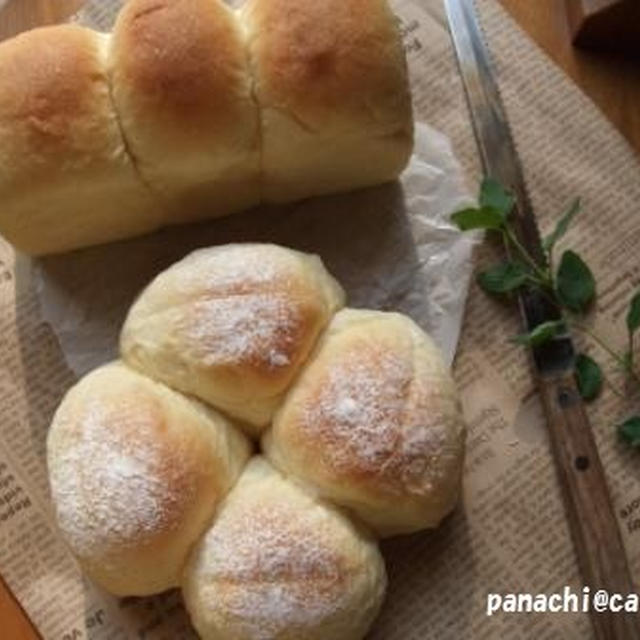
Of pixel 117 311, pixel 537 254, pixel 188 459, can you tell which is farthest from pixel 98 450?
pixel 537 254

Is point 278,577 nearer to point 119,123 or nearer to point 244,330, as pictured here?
point 244,330

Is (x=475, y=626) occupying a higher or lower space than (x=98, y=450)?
lower

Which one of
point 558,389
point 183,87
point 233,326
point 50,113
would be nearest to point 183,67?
point 183,87

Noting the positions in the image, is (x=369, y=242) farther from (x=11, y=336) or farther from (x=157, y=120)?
(x=11, y=336)

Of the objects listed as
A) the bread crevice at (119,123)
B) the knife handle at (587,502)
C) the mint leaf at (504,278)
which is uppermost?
the bread crevice at (119,123)

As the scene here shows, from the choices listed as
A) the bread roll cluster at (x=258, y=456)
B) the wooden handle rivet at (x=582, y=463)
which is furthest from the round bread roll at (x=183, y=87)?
the wooden handle rivet at (x=582, y=463)

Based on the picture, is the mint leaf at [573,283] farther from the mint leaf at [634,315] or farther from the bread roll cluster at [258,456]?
the bread roll cluster at [258,456]

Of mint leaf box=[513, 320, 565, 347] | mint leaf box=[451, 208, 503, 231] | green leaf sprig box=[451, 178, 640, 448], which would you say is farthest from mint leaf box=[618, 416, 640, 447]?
mint leaf box=[451, 208, 503, 231]
